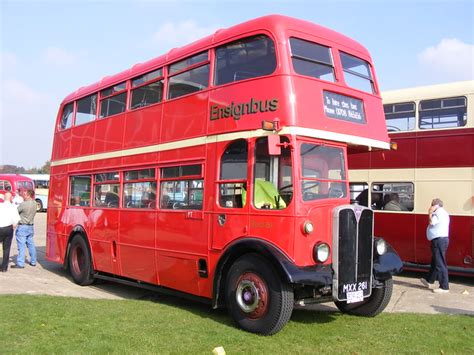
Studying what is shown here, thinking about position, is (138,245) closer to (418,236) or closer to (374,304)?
(374,304)

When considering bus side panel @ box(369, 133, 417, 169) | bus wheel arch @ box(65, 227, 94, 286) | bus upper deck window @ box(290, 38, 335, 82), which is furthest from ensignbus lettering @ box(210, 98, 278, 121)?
bus side panel @ box(369, 133, 417, 169)

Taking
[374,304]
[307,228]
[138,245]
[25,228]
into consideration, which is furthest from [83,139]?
[374,304]

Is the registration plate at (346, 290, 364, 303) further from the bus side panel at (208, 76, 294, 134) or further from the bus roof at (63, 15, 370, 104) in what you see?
the bus roof at (63, 15, 370, 104)

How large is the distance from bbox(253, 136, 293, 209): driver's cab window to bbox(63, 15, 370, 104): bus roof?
57.2 inches

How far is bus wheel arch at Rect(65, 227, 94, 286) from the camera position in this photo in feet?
34.2

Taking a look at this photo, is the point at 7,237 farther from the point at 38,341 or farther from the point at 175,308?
the point at 38,341

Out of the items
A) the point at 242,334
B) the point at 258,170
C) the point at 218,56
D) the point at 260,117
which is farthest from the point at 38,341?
the point at 218,56

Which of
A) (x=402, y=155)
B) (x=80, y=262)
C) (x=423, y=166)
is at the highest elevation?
(x=402, y=155)

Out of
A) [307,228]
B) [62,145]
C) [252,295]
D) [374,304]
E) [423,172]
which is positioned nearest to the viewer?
[307,228]

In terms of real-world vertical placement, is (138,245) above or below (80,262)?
above

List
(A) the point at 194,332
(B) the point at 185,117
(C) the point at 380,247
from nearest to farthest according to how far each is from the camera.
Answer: (A) the point at 194,332
(C) the point at 380,247
(B) the point at 185,117

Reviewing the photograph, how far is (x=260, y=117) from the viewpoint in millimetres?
6684

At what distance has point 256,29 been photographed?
22.7 ft

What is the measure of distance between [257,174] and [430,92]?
20.8 ft
